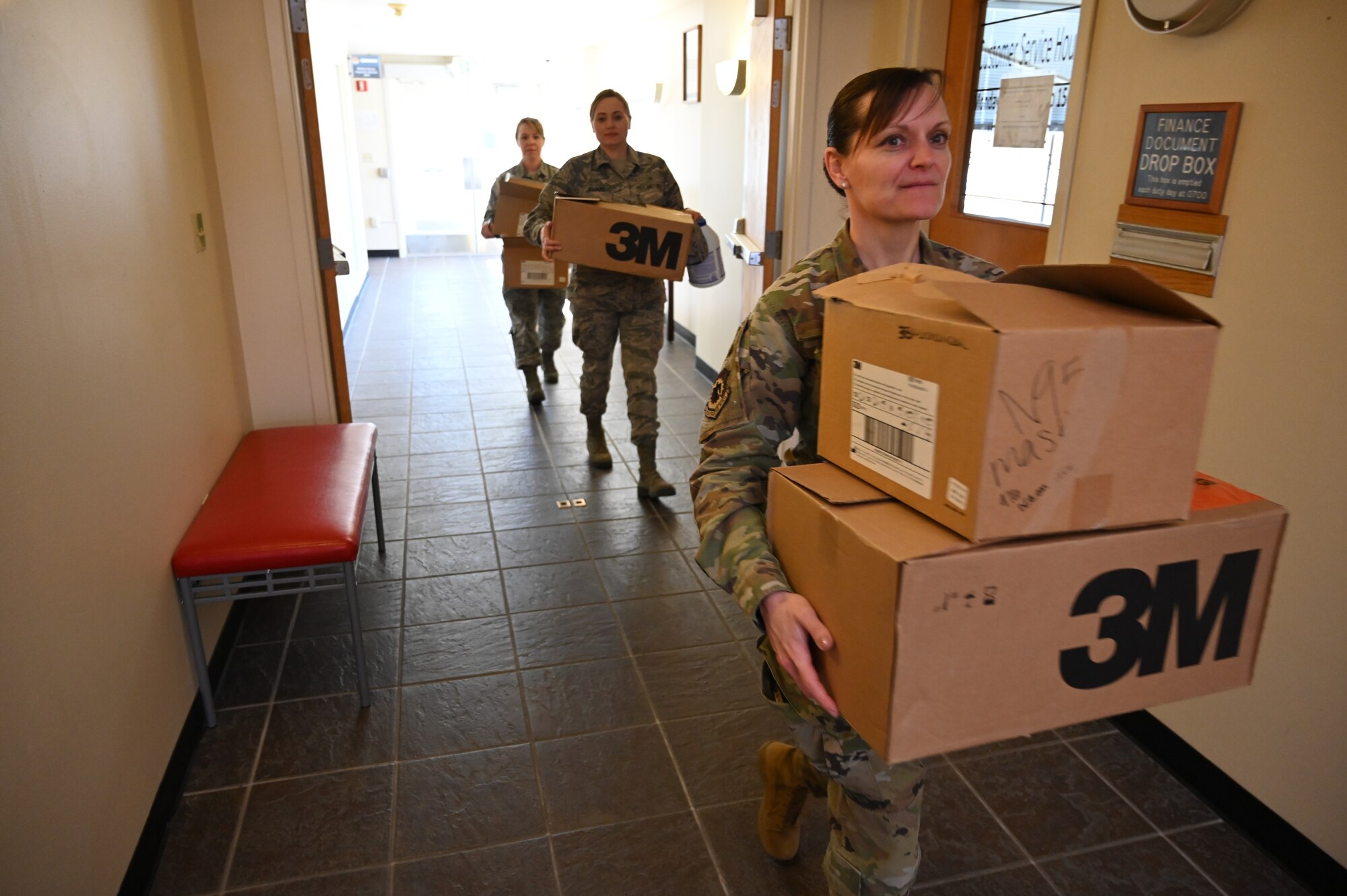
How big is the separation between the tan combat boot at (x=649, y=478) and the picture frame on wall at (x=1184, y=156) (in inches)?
85.9

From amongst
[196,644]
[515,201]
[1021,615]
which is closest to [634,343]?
[515,201]

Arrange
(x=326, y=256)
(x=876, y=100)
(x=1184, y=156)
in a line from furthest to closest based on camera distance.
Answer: (x=326, y=256), (x=1184, y=156), (x=876, y=100)

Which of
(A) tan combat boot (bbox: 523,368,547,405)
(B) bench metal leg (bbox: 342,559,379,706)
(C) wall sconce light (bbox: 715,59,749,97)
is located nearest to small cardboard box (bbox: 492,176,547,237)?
(A) tan combat boot (bbox: 523,368,547,405)

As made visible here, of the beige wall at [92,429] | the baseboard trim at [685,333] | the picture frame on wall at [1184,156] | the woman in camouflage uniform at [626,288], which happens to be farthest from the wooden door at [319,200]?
the baseboard trim at [685,333]

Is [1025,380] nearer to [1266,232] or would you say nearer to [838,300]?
[838,300]

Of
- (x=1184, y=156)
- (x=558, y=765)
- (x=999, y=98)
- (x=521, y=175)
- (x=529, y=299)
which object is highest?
(x=999, y=98)

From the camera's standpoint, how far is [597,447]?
428 cm

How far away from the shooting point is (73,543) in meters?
1.68

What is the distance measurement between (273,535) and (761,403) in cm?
155

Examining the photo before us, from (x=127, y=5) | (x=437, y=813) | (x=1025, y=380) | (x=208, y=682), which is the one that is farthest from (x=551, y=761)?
(x=127, y=5)

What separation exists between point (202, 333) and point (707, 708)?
6.17 feet

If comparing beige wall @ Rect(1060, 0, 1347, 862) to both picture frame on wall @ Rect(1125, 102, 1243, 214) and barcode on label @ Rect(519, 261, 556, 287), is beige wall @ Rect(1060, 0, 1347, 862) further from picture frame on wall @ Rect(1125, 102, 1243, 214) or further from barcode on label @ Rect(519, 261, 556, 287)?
barcode on label @ Rect(519, 261, 556, 287)

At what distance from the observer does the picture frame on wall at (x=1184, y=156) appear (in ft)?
6.33

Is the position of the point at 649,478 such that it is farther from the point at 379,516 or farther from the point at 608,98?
the point at 608,98
